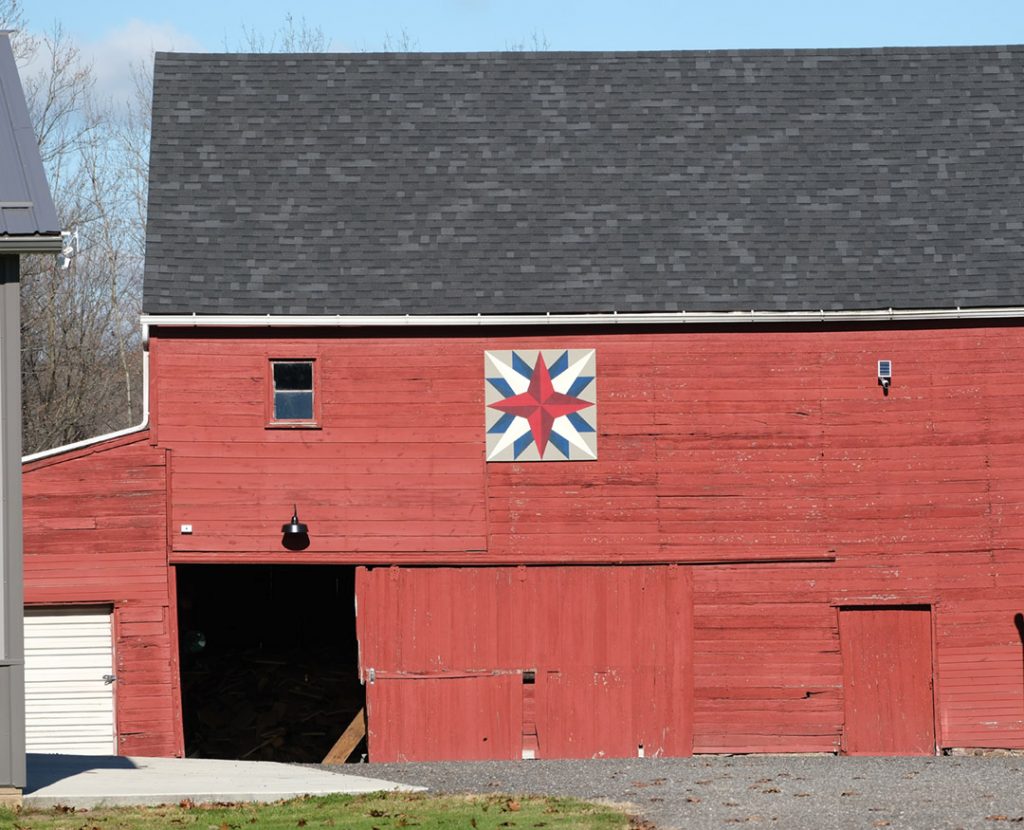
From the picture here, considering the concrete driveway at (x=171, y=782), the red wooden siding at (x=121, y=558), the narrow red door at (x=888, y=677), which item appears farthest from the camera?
the narrow red door at (x=888, y=677)

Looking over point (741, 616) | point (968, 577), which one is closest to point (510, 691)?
point (741, 616)

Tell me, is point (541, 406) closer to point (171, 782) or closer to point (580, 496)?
point (580, 496)

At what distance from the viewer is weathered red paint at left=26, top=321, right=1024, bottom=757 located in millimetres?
21609

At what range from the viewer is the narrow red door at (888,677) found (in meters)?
21.7

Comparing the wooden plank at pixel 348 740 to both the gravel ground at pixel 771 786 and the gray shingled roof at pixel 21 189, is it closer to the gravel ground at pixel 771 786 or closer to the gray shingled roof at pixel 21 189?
the gravel ground at pixel 771 786

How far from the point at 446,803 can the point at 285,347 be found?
25.5 feet

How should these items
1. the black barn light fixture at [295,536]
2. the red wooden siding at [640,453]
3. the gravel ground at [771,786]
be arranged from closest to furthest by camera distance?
the gravel ground at [771,786] < the black barn light fixture at [295,536] < the red wooden siding at [640,453]

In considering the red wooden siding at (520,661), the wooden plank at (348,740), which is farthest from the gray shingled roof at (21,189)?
the wooden plank at (348,740)

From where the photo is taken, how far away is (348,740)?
76.4ft

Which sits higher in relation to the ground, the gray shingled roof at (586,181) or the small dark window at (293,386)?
the gray shingled roof at (586,181)

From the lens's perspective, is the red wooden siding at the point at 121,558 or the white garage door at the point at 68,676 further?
the white garage door at the point at 68,676

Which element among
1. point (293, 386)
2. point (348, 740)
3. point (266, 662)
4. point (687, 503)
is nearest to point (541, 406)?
point (687, 503)

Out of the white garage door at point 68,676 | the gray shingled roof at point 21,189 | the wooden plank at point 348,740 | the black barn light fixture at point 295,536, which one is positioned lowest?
the wooden plank at point 348,740

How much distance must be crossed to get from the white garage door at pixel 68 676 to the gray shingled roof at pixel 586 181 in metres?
3.80
